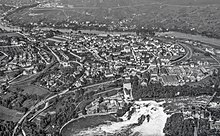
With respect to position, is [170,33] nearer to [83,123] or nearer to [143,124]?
[143,124]

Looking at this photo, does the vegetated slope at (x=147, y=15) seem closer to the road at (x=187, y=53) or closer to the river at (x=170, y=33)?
the river at (x=170, y=33)

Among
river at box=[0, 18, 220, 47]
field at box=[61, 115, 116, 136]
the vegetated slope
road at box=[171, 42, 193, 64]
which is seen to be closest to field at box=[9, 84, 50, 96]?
field at box=[61, 115, 116, 136]

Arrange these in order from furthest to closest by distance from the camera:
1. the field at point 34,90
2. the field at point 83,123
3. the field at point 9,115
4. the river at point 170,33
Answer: the river at point 170,33, the field at point 34,90, the field at point 9,115, the field at point 83,123

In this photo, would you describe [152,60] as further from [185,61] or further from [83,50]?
[83,50]

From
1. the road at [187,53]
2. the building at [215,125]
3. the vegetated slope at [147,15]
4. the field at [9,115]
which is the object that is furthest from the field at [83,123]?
the vegetated slope at [147,15]

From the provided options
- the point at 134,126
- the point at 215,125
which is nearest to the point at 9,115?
the point at 134,126

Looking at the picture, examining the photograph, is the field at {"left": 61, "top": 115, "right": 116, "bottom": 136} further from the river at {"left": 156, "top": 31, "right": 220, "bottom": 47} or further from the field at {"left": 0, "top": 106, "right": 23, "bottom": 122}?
the river at {"left": 156, "top": 31, "right": 220, "bottom": 47}
